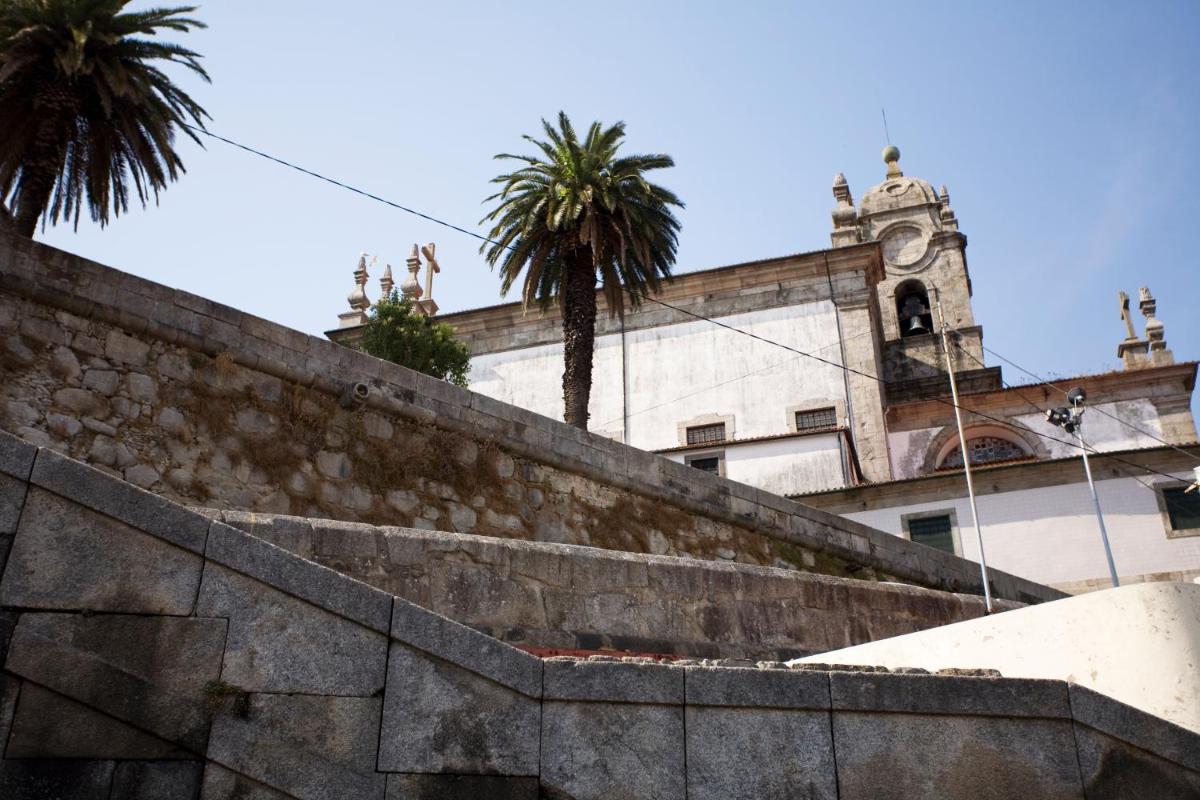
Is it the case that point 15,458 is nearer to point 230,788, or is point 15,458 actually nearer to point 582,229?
point 230,788

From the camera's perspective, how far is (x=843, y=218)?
117ft

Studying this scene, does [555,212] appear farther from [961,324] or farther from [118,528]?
[961,324]

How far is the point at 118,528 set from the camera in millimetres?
4504

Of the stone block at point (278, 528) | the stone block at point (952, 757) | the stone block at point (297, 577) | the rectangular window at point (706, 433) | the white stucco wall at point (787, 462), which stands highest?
the rectangular window at point (706, 433)

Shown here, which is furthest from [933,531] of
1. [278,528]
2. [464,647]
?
[464,647]

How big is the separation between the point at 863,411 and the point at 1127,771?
2470 cm

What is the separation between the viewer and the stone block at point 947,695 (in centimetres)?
496

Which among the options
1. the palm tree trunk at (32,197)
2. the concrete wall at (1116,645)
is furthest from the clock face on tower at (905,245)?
the concrete wall at (1116,645)

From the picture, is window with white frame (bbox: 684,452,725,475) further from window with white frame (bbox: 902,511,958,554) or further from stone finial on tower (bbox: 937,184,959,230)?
stone finial on tower (bbox: 937,184,959,230)

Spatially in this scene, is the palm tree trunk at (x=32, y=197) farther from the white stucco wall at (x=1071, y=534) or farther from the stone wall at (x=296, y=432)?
the white stucco wall at (x=1071, y=534)

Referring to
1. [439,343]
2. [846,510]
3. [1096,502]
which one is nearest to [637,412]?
[439,343]

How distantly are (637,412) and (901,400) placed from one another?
9635 millimetres

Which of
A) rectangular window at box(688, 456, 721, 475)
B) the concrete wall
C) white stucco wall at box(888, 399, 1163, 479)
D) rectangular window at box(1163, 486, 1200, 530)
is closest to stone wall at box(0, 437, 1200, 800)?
the concrete wall

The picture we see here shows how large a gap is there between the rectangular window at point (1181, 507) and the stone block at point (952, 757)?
753 inches
